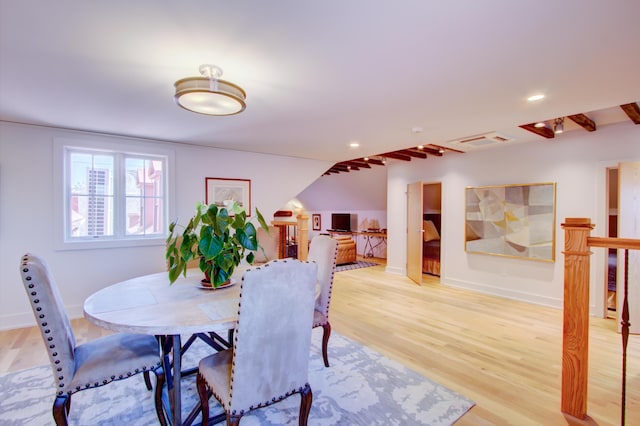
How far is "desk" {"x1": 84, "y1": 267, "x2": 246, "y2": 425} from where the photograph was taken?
4.91 ft

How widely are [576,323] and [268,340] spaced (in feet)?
6.36

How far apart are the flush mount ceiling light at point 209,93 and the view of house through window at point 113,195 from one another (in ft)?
7.99

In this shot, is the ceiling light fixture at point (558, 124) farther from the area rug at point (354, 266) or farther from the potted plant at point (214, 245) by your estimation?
the area rug at point (354, 266)

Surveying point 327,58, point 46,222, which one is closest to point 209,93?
point 327,58

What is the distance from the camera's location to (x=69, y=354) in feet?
5.09

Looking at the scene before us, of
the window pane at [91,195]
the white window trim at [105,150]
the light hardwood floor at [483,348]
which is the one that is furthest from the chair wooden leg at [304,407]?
the window pane at [91,195]

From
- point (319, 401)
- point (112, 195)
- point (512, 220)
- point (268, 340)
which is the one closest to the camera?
point (268, 340)

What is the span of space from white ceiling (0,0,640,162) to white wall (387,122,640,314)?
0.72m

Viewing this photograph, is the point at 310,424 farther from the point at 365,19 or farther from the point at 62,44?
the point at 62,44

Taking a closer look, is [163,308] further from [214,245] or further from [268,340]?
[268,340]

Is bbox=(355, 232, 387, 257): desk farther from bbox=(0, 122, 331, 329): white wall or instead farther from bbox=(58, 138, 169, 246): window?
bbox=(58, 138, 169, 246): window

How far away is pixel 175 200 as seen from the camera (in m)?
4.21

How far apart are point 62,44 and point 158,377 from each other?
199cm

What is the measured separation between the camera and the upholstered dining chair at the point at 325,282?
2467mm
